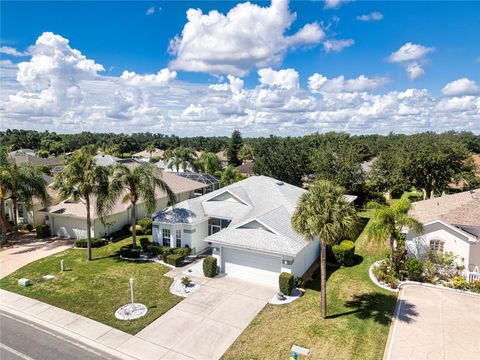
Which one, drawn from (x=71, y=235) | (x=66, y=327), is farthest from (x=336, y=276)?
(x=71, y=235)

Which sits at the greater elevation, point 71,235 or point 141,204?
point 141,204

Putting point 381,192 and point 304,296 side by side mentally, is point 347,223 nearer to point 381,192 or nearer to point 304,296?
point 304,296

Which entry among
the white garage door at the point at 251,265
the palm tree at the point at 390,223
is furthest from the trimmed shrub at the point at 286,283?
the palm tree at the point at 390,223

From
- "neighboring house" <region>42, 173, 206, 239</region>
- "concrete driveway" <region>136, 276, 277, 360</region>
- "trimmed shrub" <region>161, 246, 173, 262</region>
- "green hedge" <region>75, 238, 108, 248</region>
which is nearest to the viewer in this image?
"concrete driveway" <region>136, 276, 277, 360</region>

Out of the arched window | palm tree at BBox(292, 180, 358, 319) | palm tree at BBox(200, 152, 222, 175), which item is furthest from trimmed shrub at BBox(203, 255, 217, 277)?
palm tree at BBox(200, 152, 222, 175)

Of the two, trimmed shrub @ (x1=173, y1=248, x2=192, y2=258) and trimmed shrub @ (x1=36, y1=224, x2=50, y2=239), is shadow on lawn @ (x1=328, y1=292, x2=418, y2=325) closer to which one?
trimmed shrub @ (x1=173, y1=248, x2=192, y2=258)

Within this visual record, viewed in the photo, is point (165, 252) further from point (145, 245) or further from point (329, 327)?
point (329, 327)

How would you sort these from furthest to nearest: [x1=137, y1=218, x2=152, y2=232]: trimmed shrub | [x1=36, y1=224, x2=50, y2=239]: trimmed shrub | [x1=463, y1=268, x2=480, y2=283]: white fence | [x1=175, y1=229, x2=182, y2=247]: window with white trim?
[x1=137, y1=218, x2=152, y2=232]: trimmed shrub → [x1=36, y1=224, x2=50, y2=239]: trimmed shrub → [x1=175, y1=229, x2=182, y2=247]: window with white trim → [x1=463, y1=268, x2=480, y2=283]: white fence
